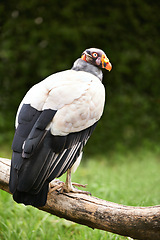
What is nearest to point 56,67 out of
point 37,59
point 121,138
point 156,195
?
point 37,59

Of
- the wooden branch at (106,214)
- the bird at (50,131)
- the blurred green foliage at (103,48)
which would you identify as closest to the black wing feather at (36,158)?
the bird at (50,131)

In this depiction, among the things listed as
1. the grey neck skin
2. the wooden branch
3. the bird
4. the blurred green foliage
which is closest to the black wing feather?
the bird

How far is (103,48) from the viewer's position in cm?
705

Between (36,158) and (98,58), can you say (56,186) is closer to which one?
(36,158)

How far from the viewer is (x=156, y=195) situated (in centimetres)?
418

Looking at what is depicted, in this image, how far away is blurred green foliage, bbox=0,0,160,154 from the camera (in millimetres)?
6809

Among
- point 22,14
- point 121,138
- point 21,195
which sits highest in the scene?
point 22,14

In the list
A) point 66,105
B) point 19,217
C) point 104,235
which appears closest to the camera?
point 66,105

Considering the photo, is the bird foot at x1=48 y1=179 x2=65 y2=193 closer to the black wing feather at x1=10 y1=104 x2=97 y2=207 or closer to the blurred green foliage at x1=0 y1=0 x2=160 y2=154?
the black wing feather at x1=10 y1=104 x2=97 y2=207

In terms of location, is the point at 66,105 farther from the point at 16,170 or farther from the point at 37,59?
the point at 37,59

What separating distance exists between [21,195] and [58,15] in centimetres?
535

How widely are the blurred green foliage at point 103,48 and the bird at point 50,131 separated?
4295 millimetres

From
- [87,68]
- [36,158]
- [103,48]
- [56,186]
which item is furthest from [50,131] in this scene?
[103,48]

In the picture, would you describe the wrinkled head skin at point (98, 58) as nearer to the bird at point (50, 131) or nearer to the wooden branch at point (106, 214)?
the bird at point (50, 131)
